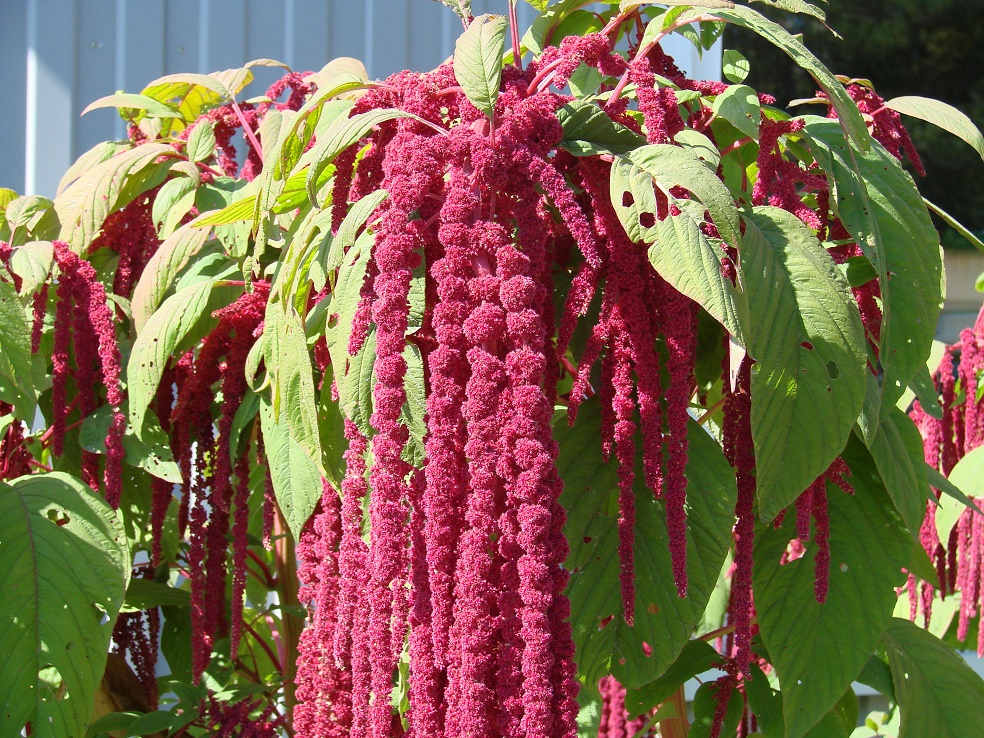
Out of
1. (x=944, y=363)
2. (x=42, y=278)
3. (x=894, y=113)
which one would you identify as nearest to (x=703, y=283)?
(x=894, y=113)

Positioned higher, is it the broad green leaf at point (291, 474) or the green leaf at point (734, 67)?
the green leaf at point (734, 67)

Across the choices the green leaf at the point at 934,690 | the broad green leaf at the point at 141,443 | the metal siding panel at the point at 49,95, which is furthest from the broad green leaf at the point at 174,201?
the metal siding panel at the point at 49,95

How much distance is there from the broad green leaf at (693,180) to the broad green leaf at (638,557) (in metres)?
0.29

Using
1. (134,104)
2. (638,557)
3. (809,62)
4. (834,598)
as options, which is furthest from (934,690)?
(134,104)

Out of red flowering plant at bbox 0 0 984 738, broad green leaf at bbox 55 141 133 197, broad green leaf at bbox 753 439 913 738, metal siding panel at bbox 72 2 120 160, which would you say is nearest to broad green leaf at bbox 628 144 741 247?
red flowering plant at bbox 0 0 984 738

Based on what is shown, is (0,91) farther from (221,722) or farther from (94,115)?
(221,722)

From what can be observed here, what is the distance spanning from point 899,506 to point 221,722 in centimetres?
80

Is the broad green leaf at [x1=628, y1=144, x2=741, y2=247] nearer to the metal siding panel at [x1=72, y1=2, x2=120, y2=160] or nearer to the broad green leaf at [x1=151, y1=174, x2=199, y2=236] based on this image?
the broad green leaf at [x1=151, y1=174, x2=199, y2=236]

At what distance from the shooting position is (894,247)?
3.25ft

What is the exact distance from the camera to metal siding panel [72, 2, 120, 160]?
2609mm

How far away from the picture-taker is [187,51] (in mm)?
2719

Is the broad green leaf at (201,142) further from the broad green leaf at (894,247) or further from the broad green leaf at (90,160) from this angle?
the broad green leaf at (894,247)

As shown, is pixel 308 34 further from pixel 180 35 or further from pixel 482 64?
pixel 482 64

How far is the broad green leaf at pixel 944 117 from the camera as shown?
3.55ft
